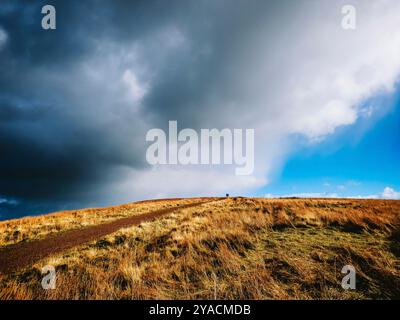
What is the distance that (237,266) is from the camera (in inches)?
224

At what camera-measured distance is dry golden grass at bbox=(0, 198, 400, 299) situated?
4555mm

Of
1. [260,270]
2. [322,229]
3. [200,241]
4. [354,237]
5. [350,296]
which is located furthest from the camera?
[322,229]

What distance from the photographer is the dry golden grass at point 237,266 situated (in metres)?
4.55
